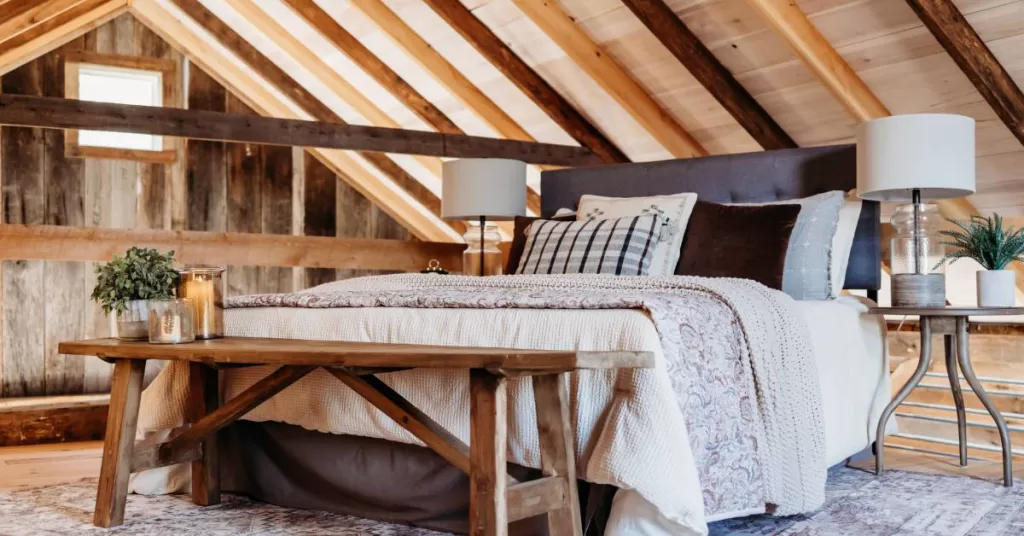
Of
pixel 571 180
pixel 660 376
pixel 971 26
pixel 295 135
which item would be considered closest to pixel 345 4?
pixel 295 135

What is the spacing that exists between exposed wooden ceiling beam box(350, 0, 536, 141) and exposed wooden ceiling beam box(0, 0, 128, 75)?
1.94 m

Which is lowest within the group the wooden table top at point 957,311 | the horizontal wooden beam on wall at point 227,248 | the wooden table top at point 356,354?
the wooden table top at point 356,354

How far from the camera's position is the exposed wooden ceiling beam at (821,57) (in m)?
3.77

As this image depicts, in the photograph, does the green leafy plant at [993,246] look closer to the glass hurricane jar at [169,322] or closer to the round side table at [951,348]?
the round side table at [951,348]

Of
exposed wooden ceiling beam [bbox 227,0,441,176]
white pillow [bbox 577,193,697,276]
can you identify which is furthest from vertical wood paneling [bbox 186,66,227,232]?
white pillow [bbox 577,193,697,276]

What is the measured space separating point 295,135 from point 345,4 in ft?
2.75

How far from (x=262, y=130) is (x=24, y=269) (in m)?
2.41

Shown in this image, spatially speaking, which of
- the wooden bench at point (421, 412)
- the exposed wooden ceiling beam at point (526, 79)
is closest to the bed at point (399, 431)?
the wooden bench at point (421, 412)

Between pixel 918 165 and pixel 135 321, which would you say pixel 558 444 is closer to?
pixel 135 321

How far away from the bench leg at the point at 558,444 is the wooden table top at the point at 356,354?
135mm

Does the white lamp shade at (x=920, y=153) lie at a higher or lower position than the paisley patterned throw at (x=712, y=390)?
higher

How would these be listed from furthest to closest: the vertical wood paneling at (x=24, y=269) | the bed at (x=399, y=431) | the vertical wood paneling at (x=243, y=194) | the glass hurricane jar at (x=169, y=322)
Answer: the vertical wood paneling at (x=243, y=194) → the vertical wood paneling at (x=24, y=269) → the glass hurricane jar at (x=169, y=322) → the bed at (x=399, y=431)

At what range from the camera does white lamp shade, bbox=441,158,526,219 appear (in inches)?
178

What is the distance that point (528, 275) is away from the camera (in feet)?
9.52
